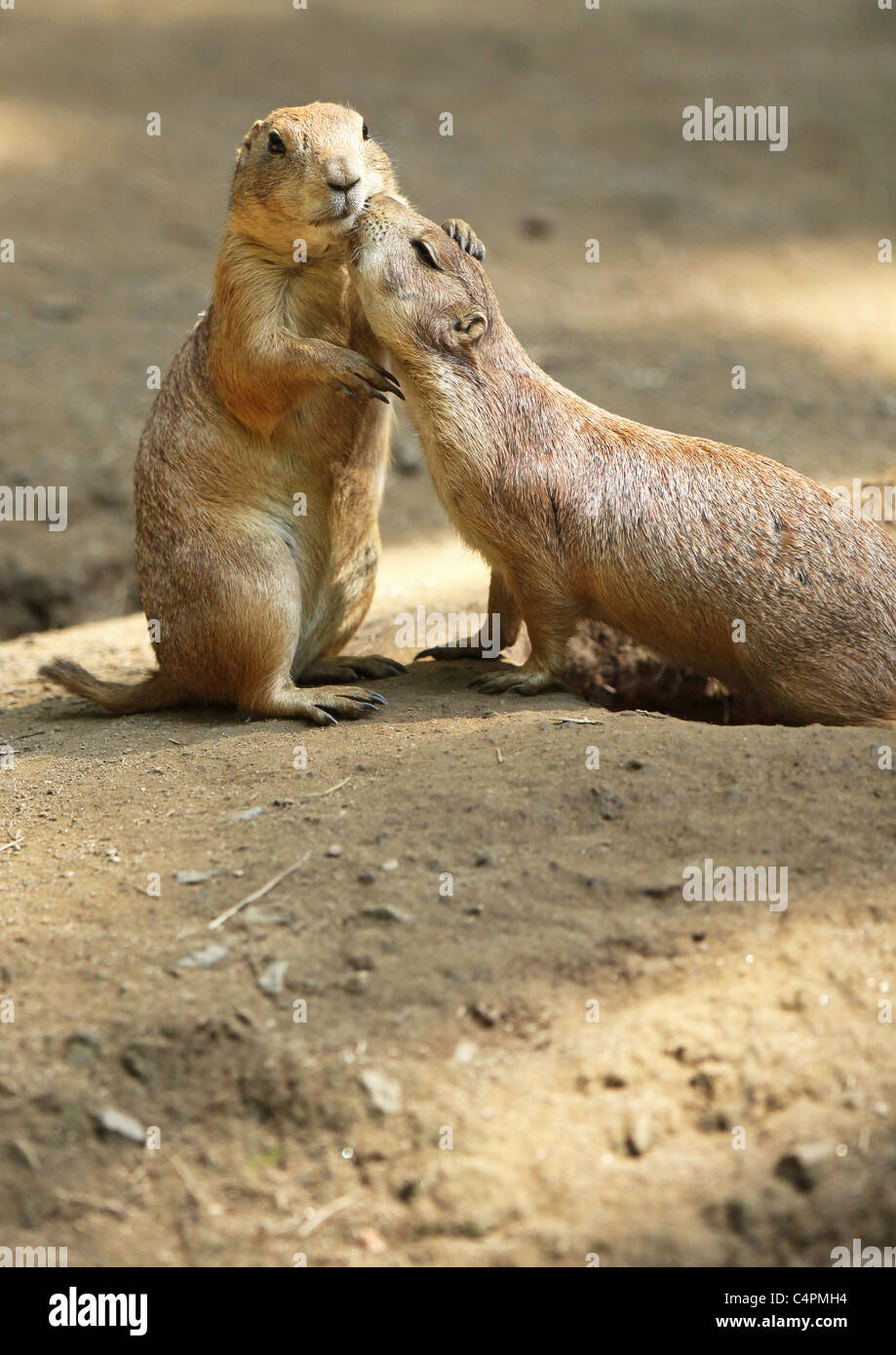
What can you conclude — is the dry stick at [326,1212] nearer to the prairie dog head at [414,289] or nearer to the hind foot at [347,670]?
the hind foot at [347,670]

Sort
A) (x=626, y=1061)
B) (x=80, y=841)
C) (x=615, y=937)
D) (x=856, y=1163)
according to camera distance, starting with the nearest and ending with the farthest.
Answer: (x=856, y=1163), (x=626, y=1061), (x=615, y=937), (x=80, y=841)

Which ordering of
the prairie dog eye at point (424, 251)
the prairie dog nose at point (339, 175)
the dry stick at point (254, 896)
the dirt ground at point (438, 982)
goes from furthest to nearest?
the prairie dog eye at point (424, 251) < the prairie dog nose at point (339, 175) < the dry stick at point (254, 896) < the dirt ground at point (438, 982)

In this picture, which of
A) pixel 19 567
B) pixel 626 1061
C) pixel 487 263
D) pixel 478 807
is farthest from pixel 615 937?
pixel 487 263

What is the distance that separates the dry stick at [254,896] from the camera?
3.99 m

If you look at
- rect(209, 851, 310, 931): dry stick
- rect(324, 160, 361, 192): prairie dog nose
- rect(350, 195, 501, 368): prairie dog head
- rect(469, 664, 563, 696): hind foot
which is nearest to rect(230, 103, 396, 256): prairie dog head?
rect(324, 160, 361, 192): prairie dog nose

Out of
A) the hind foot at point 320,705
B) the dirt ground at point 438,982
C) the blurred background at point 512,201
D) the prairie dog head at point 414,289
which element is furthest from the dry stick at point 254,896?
the blurred background at point 512,201

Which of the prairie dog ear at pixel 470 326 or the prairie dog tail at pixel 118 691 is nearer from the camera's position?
the prairie dog ear at pixel 470 326

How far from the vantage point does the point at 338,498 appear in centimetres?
593

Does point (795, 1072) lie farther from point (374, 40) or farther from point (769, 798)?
point (374, 40)

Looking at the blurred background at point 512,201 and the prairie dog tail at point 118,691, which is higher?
the blurred background at point 512,201

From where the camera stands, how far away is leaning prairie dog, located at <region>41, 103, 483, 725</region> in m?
5.40

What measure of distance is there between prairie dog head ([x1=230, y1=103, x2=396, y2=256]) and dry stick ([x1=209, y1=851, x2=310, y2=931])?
2.64 metres

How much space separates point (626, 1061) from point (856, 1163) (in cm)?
60

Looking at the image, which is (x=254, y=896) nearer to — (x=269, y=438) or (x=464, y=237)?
(x=269, y=438)
